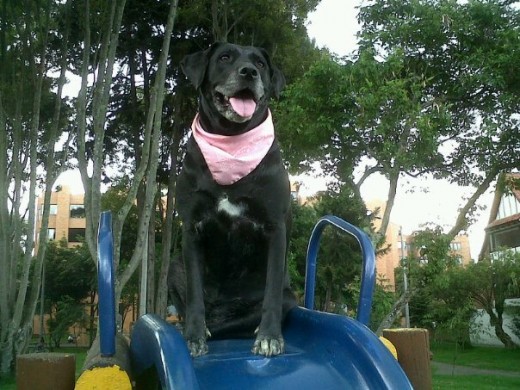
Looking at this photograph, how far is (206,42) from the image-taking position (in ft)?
54.2

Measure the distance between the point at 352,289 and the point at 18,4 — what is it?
11.5 meters

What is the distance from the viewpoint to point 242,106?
9.05 feet

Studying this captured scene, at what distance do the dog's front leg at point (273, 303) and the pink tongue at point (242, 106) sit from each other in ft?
1.83

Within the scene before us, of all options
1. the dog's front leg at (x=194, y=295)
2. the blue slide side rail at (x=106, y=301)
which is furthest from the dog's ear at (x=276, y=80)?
the blue slide side rail at (x=106, y=301)

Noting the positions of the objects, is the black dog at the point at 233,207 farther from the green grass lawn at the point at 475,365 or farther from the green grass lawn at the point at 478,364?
the green grass lawn at the point at 478,364

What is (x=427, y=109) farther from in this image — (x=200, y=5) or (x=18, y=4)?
(x=18, y=4)

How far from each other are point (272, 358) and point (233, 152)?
3.12 ft

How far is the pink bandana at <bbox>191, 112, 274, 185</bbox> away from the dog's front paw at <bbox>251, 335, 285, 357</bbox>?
74 cm

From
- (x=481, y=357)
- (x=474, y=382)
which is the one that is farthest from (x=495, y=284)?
(x=474, y=382)

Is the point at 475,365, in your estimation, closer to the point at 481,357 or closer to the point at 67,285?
the point at 481,357

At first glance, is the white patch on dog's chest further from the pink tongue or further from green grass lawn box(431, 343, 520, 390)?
green grass lawn box(431, 343, 520, 390)

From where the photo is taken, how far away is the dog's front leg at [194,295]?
8.71ft

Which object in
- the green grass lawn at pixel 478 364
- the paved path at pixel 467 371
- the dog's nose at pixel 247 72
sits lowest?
the paved path at pixel 467 371

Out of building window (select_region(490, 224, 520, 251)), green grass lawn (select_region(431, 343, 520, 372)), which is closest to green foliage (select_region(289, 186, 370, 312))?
green grass lawn (select_region(431, 343, 520, 372))
